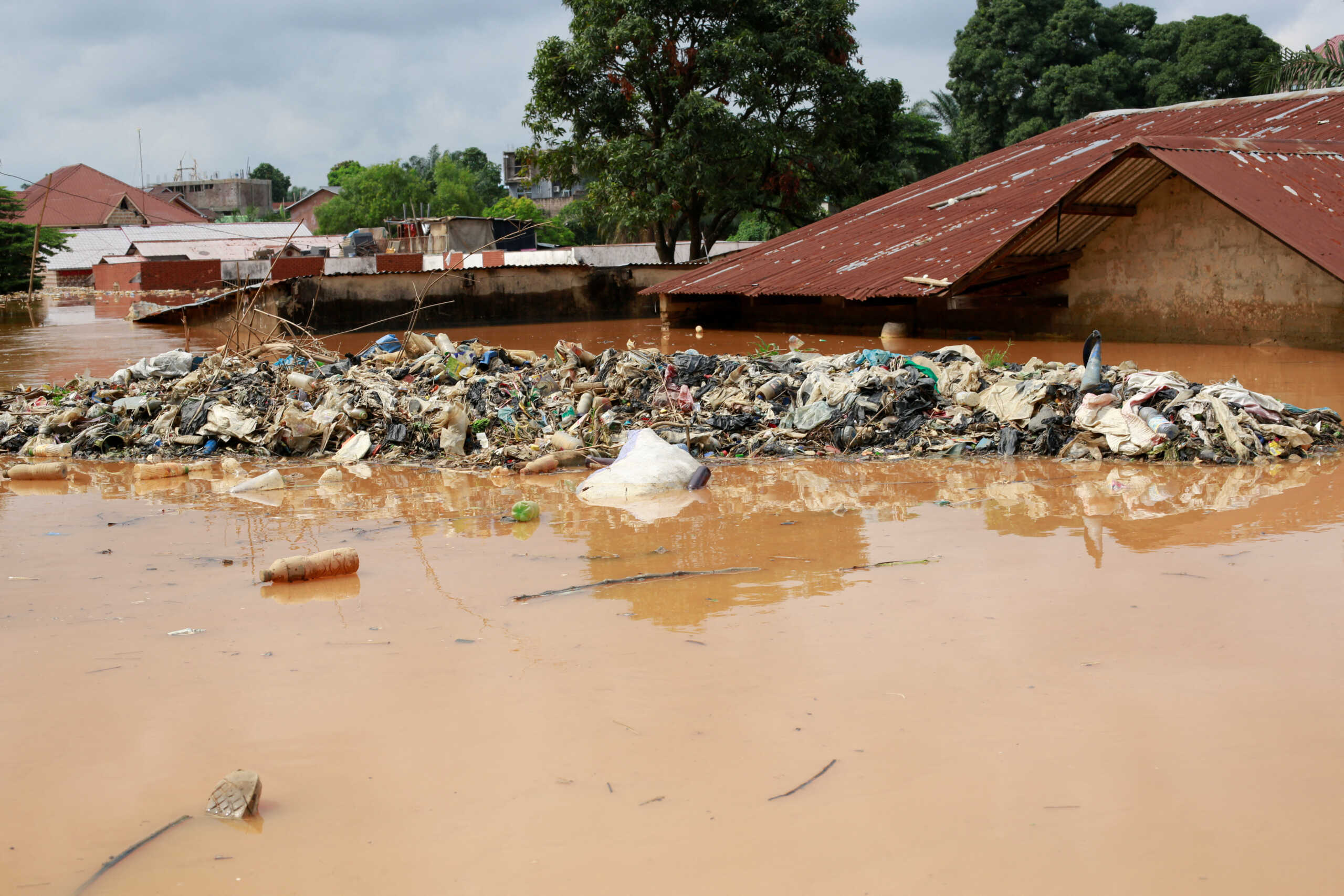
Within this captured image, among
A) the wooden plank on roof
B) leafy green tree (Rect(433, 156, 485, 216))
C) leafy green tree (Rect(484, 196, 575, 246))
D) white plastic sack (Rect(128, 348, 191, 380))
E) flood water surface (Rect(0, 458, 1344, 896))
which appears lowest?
flood water surface (Rect(0, 458, 1344, 896))

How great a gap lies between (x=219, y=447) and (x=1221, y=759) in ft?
24.0

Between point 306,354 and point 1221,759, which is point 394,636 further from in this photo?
point 306,354

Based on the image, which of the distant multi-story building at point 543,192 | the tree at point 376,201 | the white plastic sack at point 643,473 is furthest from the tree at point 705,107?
the tree at point 376,201

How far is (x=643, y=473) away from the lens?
246 inches

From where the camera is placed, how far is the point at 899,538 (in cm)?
506

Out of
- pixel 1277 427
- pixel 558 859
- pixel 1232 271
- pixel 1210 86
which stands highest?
pixel 1210 86

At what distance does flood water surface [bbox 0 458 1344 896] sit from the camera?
7.75 feet

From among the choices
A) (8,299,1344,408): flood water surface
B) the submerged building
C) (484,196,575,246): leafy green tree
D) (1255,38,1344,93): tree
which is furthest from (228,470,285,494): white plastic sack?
(484,196,575,246): leafy green tree

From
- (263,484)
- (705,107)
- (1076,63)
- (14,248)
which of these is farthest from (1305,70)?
(14,248)

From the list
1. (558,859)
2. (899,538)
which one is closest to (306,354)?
(899,538)

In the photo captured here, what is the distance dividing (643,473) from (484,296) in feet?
47.4

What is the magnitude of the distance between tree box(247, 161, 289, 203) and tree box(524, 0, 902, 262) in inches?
2997

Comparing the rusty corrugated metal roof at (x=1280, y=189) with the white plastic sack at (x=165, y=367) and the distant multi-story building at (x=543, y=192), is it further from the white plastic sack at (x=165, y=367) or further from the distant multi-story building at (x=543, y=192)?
the distant multi-story building at (x=543, y=192)

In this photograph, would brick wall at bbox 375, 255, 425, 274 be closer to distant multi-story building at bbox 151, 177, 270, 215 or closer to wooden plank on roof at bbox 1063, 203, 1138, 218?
wooden plank on roof at bbox 1063, 203, 1138, 218
